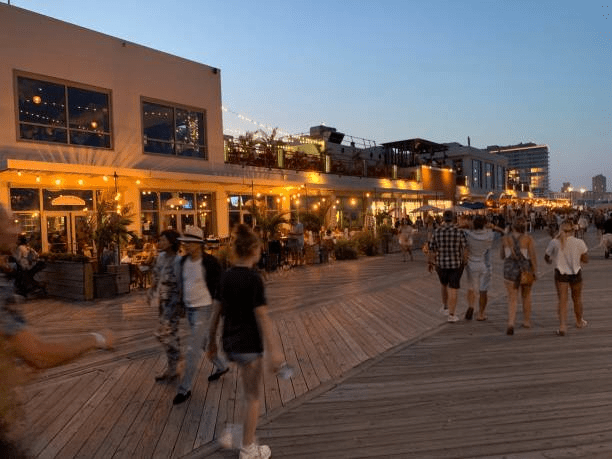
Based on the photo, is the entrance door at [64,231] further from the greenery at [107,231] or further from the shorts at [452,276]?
the shorts at [452,276]

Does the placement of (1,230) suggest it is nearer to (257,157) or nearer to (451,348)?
(451,348)

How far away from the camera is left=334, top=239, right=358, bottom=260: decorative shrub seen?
1720cm

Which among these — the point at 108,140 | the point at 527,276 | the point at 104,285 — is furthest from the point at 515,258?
the point at 108,140

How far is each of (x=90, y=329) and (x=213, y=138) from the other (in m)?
11.7

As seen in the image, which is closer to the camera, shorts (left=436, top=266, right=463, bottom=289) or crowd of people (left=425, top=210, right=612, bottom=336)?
crowd of people (left=425, top=210, right=612, bottom=336)

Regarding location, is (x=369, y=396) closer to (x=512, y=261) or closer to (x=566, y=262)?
(x=512, y=261)

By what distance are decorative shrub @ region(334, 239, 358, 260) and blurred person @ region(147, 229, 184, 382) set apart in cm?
1262

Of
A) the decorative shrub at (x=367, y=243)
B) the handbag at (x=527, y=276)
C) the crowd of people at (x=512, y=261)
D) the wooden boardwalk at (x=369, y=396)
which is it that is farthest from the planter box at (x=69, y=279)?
the decorative shrub at (x=367, y=243)

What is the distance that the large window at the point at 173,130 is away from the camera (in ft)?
52.3

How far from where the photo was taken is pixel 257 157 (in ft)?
64.2

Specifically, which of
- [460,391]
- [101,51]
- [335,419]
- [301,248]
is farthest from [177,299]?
[101,51]

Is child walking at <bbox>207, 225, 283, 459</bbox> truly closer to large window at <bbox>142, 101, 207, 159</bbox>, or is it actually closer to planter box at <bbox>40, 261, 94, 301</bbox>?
planter box at <bbox>40, 261, 94, 301</bbox>

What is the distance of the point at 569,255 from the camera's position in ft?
20.5

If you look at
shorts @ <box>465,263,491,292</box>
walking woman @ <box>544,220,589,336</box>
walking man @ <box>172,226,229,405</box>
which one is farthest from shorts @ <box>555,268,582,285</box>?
walking man @ <box>172,226,229,405</box>
